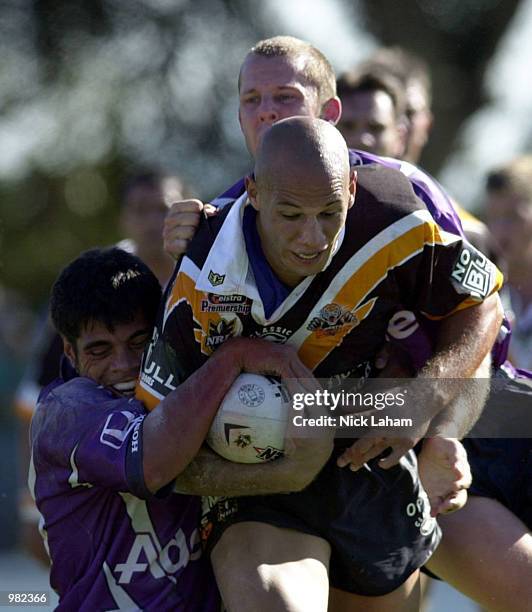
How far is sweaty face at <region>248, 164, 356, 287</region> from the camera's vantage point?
412 centimetres

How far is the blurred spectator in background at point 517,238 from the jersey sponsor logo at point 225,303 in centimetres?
377

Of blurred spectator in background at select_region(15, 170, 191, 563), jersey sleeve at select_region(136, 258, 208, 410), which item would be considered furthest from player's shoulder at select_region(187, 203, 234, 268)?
blurred spectator in background at select_region(15, 170, 191, 563)

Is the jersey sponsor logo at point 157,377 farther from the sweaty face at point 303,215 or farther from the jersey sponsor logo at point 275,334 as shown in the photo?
the sweaty face at point 303,215

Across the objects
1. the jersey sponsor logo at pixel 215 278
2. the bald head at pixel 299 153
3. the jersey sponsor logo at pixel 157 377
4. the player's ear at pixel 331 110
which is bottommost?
the jersey sponsor logo at pixel 157 377

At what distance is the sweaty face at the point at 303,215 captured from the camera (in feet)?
13.5

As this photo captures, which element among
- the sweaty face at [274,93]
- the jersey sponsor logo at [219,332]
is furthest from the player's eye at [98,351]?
the sweaty face at [274,93]

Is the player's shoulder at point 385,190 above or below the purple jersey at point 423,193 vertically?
above

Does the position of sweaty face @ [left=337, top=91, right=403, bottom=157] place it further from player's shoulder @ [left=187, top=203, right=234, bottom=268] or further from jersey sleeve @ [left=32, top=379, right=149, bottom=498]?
jersey sleeve @ [left=32, top=379, right=149, bottom=498]

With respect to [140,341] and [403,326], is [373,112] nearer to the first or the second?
[403,326]

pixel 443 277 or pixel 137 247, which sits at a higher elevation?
pixel 443 277

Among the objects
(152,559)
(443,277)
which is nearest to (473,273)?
(443,277)

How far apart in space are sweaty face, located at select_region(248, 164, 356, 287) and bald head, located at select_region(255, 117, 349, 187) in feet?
0.04

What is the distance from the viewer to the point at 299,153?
415cm

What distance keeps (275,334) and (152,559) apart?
92cm
